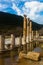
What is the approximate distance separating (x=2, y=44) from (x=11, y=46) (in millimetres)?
2678

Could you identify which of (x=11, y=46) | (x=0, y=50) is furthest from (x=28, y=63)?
(x=11, y=46)

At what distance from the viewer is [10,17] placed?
83000mm

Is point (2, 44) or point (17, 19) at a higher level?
point (17, 19)

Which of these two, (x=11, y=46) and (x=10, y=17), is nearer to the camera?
(x=11, y=46)

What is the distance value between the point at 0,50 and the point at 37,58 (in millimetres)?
3472

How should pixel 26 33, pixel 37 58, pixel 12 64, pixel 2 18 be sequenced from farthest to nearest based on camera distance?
pixel 2 18 → pixel 26 33 → pixel 37 58 → pixel 12 64

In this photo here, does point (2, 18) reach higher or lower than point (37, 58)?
higher

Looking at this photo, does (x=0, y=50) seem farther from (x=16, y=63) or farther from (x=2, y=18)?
(x=2, y=18)

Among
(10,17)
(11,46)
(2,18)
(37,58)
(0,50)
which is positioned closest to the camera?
(37,58)

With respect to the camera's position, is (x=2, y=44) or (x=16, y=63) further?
(x=2, y=44)

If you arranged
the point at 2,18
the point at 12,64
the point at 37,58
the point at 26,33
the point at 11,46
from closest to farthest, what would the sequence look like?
the point at 12,64 < the point at 37,58 < the point at 11,46 < the point at 26,33 < the point at 2,18

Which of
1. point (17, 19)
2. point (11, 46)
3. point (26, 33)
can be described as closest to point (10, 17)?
point (17, 19)

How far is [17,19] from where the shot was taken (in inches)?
3268

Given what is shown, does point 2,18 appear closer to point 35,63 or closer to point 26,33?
point 26,33
